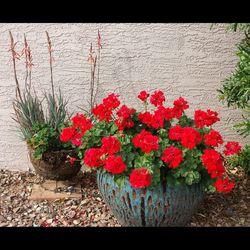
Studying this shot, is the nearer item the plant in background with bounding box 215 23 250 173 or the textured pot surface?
the plant in background with bounding box 215 23 250 173

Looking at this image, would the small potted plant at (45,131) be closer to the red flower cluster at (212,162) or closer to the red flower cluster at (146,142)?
the red flower cluster at (146,142)

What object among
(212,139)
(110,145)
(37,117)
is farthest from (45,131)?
(212,139)

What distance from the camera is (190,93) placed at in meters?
→ 4.61

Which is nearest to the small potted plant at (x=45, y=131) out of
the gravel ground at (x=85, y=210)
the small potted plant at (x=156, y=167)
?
the gravel ground at (x=85, y=210)

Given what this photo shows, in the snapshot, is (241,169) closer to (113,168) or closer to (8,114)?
(113,168)

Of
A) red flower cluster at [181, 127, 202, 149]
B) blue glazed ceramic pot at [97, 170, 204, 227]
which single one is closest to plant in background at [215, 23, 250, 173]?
red flower cluster at [181, 127, 202, 149]

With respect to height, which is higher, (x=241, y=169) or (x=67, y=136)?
(x=67, y=136)

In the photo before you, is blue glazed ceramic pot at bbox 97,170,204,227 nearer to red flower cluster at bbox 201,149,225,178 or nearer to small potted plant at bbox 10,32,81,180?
red flower cluster at bbox 201,149,225,178

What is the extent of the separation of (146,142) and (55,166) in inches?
43.0

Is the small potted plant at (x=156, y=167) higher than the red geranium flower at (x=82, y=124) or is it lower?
lower

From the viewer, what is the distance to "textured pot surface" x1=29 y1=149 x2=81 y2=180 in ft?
14.0

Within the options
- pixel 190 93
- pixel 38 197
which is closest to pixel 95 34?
pixel 190 93

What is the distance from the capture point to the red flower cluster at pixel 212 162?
3408mm

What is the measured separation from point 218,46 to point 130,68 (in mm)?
723
